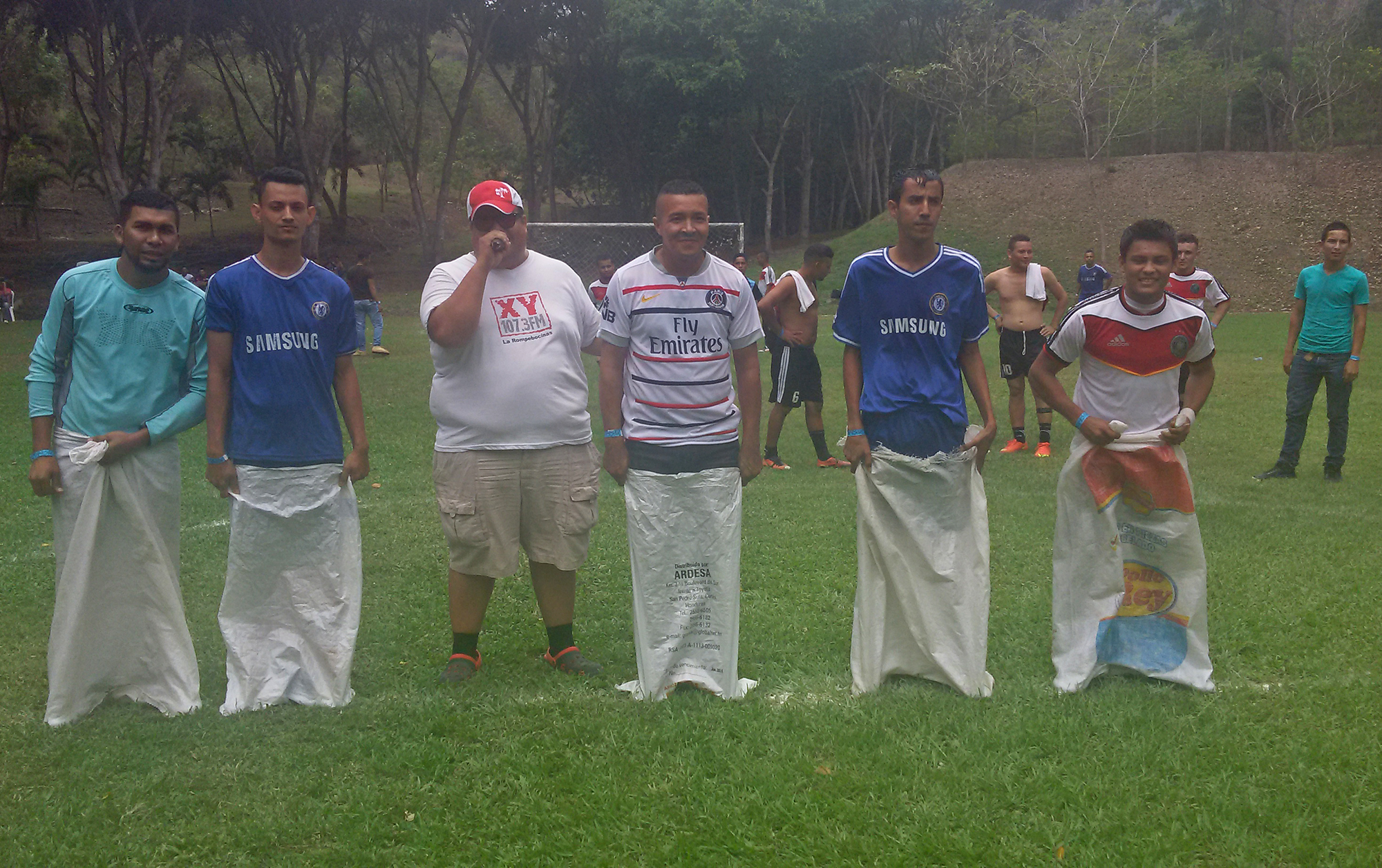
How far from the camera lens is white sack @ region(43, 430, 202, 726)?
4.21 meters

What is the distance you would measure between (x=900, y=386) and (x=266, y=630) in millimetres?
2614

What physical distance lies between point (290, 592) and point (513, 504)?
2.99 ft

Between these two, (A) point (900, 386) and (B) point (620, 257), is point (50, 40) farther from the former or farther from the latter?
(A) point (900, 386)

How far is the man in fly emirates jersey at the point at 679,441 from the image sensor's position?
4254mm

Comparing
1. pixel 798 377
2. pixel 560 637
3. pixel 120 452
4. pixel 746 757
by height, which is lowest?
pixel 746 757

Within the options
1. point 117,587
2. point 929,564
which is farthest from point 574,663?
point 117,587

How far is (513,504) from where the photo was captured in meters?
4.50

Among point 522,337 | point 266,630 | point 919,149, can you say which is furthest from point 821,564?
point 919,149

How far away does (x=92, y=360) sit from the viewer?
4.24 meters

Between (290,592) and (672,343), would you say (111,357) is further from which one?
(672,343)

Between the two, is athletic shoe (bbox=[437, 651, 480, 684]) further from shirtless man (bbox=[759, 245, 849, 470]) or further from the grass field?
shirtless man (bbox=[759, 245, 849, 470])

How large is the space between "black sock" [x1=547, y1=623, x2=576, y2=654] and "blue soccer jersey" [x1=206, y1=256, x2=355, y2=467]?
1195 mm

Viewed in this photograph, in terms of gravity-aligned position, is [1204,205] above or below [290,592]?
above

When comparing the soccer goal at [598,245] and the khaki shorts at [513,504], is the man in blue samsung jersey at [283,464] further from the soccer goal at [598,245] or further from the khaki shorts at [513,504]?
the soccer goal at [598,245]
